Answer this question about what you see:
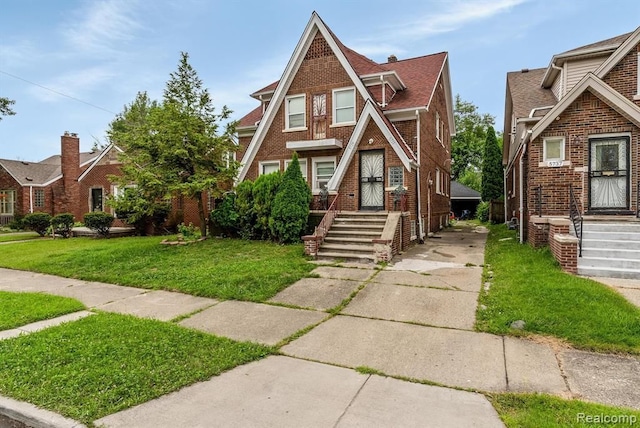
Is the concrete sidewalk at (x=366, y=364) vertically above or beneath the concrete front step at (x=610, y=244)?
beneath

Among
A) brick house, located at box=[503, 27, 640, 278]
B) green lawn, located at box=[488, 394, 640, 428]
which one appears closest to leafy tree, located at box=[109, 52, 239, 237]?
brick house, located at box=[503, 27, 640, 278]

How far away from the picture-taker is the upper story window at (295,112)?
1529 cm

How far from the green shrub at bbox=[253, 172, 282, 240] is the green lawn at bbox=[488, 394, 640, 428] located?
1032 centimetres

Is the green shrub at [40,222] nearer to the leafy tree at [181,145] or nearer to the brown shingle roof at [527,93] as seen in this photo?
the leafy tree at [181,145]

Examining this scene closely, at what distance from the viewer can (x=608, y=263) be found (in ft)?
24.3

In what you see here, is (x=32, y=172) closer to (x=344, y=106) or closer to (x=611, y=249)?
(x=344, y=106)

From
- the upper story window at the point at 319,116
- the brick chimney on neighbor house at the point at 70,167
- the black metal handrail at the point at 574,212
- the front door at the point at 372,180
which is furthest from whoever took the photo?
the brick chimney on neighbor house at the point at 70,167

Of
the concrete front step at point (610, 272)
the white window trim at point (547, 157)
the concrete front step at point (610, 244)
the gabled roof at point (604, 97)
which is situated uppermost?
the gabled roof at point (604, 97)

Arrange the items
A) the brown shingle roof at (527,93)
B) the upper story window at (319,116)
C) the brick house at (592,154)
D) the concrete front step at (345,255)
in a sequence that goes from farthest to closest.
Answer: the upper story window at (319,116), the brown shingle roof at (527,93), the concrete front step at (345,255), the brick house at (592,154)

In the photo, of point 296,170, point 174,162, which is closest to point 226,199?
point 174,162

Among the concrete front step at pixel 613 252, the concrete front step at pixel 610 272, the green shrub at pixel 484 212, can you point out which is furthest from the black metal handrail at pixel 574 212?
the green shrub at pixel 484 212

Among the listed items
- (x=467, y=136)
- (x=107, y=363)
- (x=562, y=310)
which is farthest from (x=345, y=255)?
(x=467, y=136)

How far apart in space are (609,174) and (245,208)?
11.4 metres

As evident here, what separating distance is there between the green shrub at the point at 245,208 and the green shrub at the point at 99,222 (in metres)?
8.56
